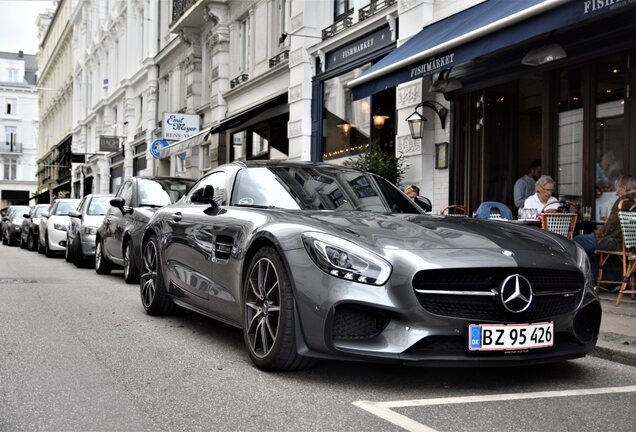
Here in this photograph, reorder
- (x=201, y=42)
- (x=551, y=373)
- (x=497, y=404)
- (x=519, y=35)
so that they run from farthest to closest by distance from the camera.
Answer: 1. (x=201, y=42)
2. (x=519, y=35)
3. (x=551, y=373)
4. (x=497, y=404)

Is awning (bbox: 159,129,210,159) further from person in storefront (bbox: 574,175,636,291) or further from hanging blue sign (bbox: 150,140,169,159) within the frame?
person in storefront (bbox: 574,175,636,291)

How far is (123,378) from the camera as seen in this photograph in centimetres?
446

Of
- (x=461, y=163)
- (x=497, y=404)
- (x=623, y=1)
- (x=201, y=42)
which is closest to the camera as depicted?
(x=497, y=404)

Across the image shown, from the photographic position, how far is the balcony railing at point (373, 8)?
1405cm

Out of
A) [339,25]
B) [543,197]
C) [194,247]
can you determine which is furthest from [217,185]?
[339,25]

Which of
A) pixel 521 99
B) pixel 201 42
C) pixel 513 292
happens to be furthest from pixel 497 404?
pixel 201 42

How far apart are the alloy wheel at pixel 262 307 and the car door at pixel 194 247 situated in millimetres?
674

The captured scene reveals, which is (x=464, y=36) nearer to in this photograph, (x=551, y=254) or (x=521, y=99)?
(x=521, y=99)

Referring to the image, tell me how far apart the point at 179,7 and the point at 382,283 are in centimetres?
2594

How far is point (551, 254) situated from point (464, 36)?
5.33 m

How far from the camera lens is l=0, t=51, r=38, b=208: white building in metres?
84.2

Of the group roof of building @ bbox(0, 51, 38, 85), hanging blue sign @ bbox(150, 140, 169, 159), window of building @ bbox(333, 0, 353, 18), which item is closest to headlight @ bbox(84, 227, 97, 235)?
window of building @ bbox(333, 0, 353, 18)

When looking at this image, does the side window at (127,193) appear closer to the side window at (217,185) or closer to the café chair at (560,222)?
the side window at (217,185)

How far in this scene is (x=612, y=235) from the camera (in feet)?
26.8
